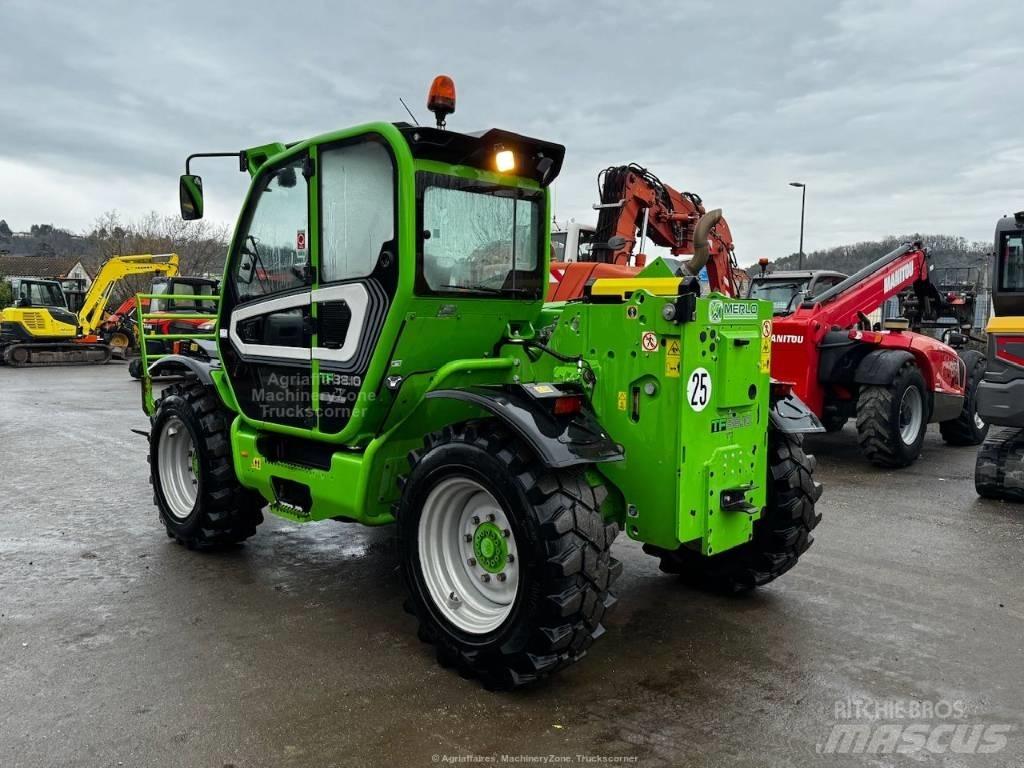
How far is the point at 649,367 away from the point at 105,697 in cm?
269

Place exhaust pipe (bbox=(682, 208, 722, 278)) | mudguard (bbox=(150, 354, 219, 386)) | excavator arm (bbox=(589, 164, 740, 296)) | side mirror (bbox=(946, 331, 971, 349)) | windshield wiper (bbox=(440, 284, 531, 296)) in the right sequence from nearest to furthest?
exhaust pipe (bbox=(682, 208, 722, 278)) → windshield wiper (bbox=(440, 284, 531, 296)) → mudguard (bbox=(150, 354, 219, 386)) → side mirror (bbox=(946, 331, 971, 349)) → excavator arm (bbox=(589, 164, 740, 296))

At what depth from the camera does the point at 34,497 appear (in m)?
6.84

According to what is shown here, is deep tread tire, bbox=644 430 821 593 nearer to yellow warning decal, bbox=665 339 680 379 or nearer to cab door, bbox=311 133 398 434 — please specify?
yellow warning decal, bbox=665 339 680 379

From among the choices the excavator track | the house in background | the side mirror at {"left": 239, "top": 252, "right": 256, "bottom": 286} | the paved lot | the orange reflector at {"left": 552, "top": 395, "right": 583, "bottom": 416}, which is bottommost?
the paved lot

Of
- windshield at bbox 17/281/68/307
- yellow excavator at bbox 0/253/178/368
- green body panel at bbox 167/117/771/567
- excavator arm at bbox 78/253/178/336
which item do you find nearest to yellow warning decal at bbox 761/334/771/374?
green body panel at bbox 167/117/771/567

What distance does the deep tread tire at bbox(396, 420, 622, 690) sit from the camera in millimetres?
3234

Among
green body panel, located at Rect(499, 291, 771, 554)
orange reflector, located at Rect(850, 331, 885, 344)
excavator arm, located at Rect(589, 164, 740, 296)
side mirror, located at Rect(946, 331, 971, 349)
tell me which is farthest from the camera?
excavator arm, located at Rect(589, 164, 740, 296)

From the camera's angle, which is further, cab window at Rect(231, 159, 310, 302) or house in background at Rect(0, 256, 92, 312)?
house in background at Rect(0, 256, 92, 312)

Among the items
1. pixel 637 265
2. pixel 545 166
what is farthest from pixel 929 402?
pixel 545 166

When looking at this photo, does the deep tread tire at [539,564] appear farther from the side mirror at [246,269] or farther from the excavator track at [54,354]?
the excavator track at [54,354]

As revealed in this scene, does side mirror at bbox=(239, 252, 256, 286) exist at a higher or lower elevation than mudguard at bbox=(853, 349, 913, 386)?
higher

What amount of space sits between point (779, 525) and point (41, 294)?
25.2 meters

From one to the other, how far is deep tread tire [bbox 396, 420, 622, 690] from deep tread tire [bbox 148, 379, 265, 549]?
2219 mm

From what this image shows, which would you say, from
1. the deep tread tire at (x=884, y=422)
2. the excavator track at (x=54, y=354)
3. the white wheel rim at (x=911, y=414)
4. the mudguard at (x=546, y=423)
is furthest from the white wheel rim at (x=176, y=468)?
the excavator track at (x=54, y=354)
